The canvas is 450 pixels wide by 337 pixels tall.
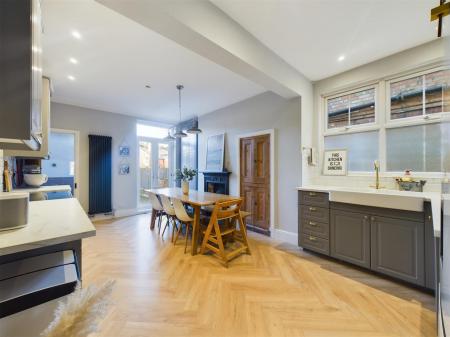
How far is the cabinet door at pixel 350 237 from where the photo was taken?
2.42m

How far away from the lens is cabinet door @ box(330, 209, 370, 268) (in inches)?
95.2

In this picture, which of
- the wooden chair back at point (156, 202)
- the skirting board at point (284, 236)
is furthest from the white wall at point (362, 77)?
the wooden chair back at point (156, 202)

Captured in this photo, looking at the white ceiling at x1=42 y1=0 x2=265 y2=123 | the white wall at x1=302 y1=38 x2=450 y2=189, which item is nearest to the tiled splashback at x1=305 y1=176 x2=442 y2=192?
the white wall at x1=302 y1=38 x2=450 y2=189

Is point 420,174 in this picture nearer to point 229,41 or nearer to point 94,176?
point 229,41

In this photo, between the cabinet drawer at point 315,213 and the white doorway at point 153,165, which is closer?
the cabinet drawer at point 315,213

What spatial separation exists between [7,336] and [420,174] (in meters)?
3.65

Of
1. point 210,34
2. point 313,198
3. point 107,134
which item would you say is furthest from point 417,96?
point 107,134

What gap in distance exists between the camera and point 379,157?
9.53ft

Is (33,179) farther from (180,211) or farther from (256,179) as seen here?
(256,179)

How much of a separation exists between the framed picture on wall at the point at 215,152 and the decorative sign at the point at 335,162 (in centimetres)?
217

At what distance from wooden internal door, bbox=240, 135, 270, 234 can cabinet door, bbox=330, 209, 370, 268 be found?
131cm

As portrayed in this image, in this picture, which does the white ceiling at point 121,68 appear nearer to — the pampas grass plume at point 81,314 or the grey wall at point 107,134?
the grey wall at point 107,134

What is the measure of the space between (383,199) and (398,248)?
0.53 m

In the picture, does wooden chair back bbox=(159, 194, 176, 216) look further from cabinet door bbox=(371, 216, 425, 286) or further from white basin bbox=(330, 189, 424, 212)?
cabinet door bbox=(371, 216, 425, 286)
